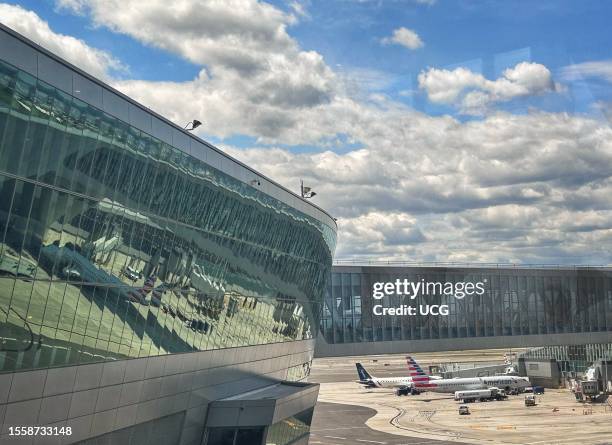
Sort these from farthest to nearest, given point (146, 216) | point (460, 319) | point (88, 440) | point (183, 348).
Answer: point (460, 319) < point (183, 348) < point (146, 216) < point (88, 440)

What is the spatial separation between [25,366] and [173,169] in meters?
9.10

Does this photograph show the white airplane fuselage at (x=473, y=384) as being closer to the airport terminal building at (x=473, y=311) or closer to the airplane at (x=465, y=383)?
the airplane at (x=465, y=383)

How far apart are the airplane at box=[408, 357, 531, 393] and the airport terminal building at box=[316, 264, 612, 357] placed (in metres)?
15.5

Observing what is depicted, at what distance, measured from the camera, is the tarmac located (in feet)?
195

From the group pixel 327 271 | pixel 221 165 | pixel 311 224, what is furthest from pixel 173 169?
pixel 327 271

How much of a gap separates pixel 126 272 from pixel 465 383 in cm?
8303

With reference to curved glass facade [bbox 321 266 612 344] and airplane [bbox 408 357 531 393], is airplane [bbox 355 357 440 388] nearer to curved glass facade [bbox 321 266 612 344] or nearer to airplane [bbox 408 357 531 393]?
airplane [bbox 408 357 531 393]

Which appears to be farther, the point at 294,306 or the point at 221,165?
the point at 294,306

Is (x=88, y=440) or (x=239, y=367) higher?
(x=239, y=367)

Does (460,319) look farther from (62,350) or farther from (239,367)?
(62,350)

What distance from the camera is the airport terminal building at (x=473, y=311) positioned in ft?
244

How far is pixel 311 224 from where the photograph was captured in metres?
42.7

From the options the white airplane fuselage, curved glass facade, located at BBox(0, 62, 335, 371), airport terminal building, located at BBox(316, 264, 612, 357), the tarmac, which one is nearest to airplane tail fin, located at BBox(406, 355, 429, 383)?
the white airplane fuselage

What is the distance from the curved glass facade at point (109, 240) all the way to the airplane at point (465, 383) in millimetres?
69063
